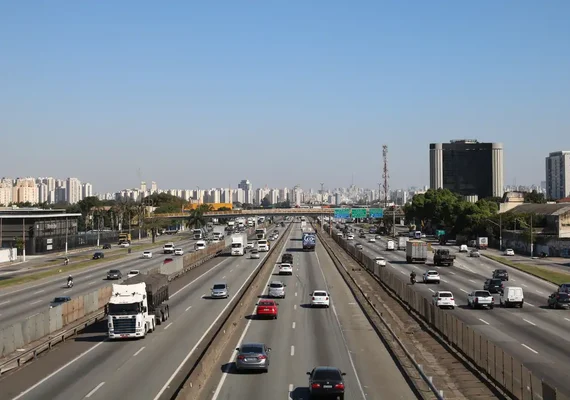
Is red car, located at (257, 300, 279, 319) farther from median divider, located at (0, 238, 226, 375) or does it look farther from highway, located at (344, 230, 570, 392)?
highway, located at (344, 230, 570, 392)

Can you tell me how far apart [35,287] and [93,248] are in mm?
70559

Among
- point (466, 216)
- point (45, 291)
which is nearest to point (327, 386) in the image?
point (45, 291)

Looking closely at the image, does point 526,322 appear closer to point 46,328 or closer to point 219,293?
point 219,293

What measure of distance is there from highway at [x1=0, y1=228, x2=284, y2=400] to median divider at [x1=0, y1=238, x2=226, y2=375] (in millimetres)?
514

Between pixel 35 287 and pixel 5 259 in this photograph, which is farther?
pixel 5 259

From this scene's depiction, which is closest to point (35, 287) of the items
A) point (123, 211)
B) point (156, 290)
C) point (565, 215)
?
point (156, 290)

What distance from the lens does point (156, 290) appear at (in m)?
41.8

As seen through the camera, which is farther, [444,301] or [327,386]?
[444,301]

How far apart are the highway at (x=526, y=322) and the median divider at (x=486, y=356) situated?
167 centimetres

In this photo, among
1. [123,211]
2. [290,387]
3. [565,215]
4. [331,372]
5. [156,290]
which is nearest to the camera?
[331,372]

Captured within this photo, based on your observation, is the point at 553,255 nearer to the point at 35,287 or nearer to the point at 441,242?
the point at 441,242

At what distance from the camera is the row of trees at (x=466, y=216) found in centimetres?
13175

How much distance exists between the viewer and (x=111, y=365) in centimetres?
3008

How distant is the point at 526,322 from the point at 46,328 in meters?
27.5
